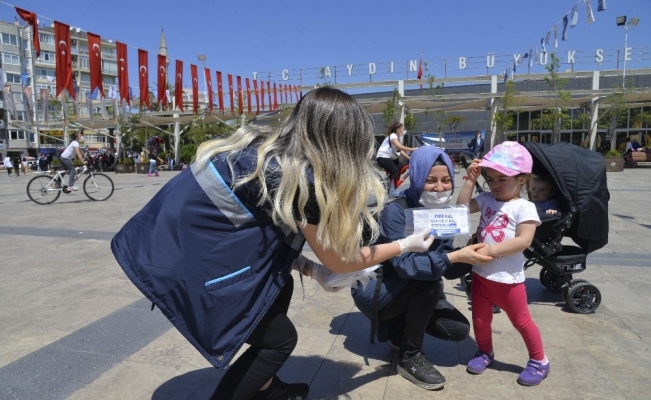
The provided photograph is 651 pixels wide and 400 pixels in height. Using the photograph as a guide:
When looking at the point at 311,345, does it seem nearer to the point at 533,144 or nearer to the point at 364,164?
the point at 364,164

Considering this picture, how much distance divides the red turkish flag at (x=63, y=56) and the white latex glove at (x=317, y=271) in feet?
44.8

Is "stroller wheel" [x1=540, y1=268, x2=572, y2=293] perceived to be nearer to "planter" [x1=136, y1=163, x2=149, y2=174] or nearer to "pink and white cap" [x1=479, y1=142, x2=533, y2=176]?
"pink and white cap" [x1=479, y1=142, x2=533, y2=176]

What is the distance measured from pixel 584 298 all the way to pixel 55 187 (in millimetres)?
11183

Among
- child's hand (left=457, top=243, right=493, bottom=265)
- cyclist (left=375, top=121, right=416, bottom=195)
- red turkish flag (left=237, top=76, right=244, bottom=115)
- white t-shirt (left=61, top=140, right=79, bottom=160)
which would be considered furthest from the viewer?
red turkish flag (left=237, top=76, right=244, bottom=115)

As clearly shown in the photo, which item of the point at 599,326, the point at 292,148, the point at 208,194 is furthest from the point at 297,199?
the point at 599,326

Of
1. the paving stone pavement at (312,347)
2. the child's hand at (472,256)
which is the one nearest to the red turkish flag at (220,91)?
the paving stone pavement at (312,347)

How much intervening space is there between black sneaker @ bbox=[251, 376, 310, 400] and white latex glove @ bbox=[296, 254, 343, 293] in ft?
1.78

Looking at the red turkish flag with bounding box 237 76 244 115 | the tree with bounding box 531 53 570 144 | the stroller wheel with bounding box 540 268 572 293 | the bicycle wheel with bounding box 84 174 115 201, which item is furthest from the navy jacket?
the red turkish flag with bounding box 237 76 244 115

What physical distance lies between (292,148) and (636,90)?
1221 inches

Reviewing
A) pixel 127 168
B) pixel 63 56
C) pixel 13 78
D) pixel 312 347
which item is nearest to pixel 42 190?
pixel 63 56

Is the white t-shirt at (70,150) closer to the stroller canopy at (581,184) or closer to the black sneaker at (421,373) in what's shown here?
the stroller canopy at (581,184)

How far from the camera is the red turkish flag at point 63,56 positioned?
1350 cm

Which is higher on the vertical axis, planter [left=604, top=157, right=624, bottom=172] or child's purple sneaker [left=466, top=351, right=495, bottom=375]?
planter [left=604, top=157, right=624, bottom=172]

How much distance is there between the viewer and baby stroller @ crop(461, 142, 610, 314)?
3.54m
